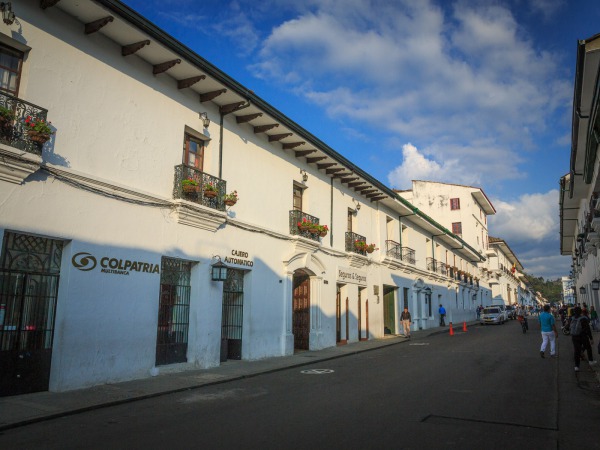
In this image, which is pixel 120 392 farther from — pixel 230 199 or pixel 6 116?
pixel 230 199

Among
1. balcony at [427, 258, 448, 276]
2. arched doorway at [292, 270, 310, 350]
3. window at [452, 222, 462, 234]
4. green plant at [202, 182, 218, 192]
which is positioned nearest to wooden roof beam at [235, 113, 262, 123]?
green plant at [202, 182, 218, 192]

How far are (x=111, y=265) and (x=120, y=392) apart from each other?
276 cm

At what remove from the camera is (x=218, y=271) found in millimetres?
12398

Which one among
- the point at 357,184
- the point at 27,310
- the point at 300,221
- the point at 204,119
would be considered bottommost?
the point at 27,310

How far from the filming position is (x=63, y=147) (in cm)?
909

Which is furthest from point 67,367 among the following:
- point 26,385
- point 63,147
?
point 63,147

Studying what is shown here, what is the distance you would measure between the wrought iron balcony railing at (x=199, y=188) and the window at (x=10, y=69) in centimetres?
405

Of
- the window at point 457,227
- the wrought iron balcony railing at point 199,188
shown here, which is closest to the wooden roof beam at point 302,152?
the wrought iron balcony railing at point 199,188

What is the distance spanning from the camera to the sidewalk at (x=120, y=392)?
22.8ft

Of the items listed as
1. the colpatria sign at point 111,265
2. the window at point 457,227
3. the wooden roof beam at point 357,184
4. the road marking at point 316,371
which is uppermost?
the window at point 457,227

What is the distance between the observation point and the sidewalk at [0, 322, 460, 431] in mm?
6941

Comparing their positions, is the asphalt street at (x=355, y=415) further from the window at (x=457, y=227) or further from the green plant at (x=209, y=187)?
the window at (x=457, y=227)

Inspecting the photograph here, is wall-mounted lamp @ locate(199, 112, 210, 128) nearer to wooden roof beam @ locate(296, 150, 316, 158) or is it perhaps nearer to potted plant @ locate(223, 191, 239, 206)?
potted plant @ locate(223, 191, 239, 206)

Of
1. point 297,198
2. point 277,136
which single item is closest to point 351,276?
point 297,198
